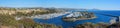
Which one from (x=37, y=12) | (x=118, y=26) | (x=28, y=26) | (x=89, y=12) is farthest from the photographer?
(x=37, y=12)

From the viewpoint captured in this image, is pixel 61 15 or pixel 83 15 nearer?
pixel 83 15

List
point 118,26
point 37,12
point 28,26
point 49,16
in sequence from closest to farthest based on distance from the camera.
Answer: point 118,26
point 28,26
point 49,16
point 37,12

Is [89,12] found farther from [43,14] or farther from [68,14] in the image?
[43,14]

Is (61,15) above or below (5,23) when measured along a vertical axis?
below

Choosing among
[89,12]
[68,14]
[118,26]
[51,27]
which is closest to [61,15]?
[68,14]

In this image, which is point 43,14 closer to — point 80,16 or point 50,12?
point 50,12

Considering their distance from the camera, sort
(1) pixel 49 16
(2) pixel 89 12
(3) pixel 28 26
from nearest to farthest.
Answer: (3) pixel 28 26, (2) pixel 89 12, (1) pixel 49 16

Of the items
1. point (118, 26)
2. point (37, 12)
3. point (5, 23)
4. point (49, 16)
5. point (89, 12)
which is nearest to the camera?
point (118, 26)

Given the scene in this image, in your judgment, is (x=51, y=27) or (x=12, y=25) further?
(x=51, y=27)

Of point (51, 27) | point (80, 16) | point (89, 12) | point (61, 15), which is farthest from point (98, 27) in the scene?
point (61, 15)
